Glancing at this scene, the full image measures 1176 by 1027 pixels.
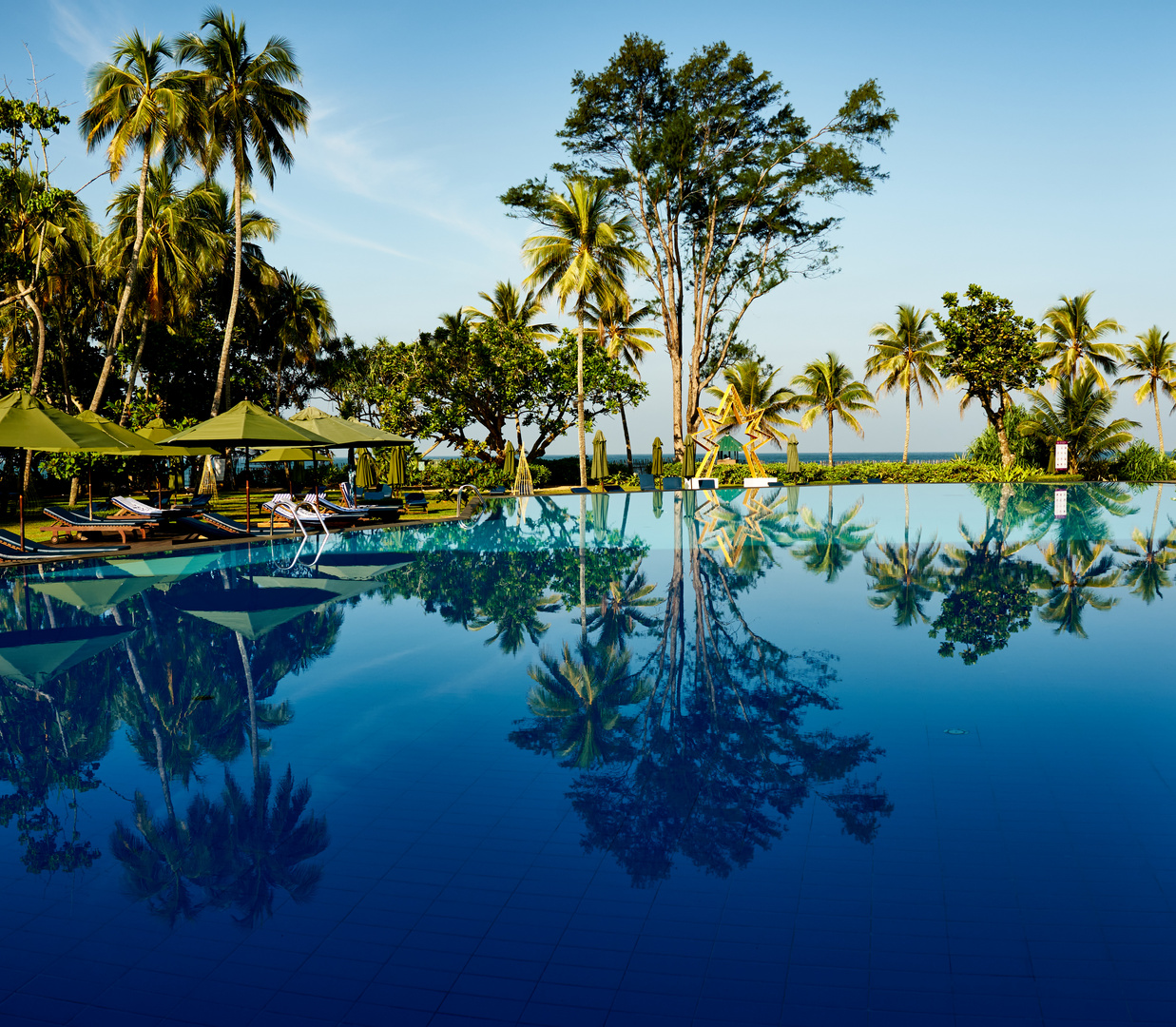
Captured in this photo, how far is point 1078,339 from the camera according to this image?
4103 centimetres

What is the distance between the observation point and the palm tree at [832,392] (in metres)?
48.5

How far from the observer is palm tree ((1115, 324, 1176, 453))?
4106cm

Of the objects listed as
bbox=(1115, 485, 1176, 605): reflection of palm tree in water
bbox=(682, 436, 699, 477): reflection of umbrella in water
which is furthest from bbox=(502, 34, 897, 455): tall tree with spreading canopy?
bbox=(1115, 485, 1176, 605): reflection of palm tree in water

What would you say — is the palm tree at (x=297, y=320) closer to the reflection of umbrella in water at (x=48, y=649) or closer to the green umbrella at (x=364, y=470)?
the green umbrella at (x=364, y=470)

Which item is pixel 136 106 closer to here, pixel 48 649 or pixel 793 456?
pixel 48 649

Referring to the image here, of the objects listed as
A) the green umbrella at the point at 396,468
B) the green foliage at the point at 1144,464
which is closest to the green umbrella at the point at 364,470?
the green umbrella at the point at 396,468

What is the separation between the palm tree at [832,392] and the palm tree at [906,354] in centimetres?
295

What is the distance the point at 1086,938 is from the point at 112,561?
14357mm

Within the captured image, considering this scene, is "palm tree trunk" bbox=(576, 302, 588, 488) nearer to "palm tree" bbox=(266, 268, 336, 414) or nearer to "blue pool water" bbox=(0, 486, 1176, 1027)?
"palm tree" bbox=(266, 268, 336, 414)

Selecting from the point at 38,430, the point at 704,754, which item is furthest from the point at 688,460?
the point at 704,754

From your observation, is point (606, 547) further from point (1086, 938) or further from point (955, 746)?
point (1086, 938)

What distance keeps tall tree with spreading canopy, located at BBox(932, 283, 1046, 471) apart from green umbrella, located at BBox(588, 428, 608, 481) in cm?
1534

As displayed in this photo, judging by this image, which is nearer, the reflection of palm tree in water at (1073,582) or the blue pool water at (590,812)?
the blue pool water at (590,812)

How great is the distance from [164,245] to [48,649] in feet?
72.6
